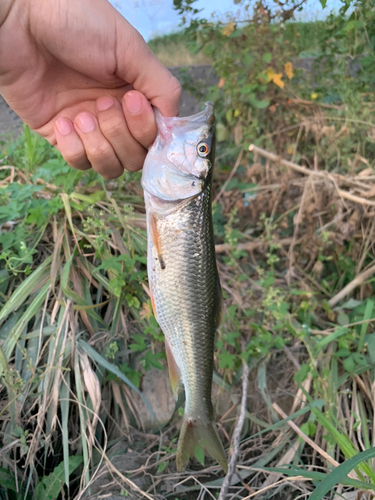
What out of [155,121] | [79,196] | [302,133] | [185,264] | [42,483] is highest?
[155,121]

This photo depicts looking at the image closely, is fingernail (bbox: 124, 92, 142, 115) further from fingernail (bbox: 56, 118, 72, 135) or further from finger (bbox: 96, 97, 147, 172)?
fingernail (bbox: 56, 118, 72, 135)

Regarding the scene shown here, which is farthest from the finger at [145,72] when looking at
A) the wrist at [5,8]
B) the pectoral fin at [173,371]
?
the pectoral fin at [173,371]

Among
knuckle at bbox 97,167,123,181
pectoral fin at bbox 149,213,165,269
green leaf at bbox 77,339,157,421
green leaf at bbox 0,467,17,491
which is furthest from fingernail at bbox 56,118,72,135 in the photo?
green leaf at bbox 0,467,17,491

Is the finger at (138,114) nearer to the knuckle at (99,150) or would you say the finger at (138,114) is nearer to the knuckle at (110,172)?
the knuckle at (99,150)

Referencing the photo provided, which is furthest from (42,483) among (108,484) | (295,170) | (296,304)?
(295,170)

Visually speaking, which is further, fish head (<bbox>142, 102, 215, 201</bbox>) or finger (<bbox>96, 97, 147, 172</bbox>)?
finger (<bbox>96, 97, 147, 172</bbox>)

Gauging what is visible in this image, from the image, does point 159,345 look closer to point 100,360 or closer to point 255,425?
point 100,360
